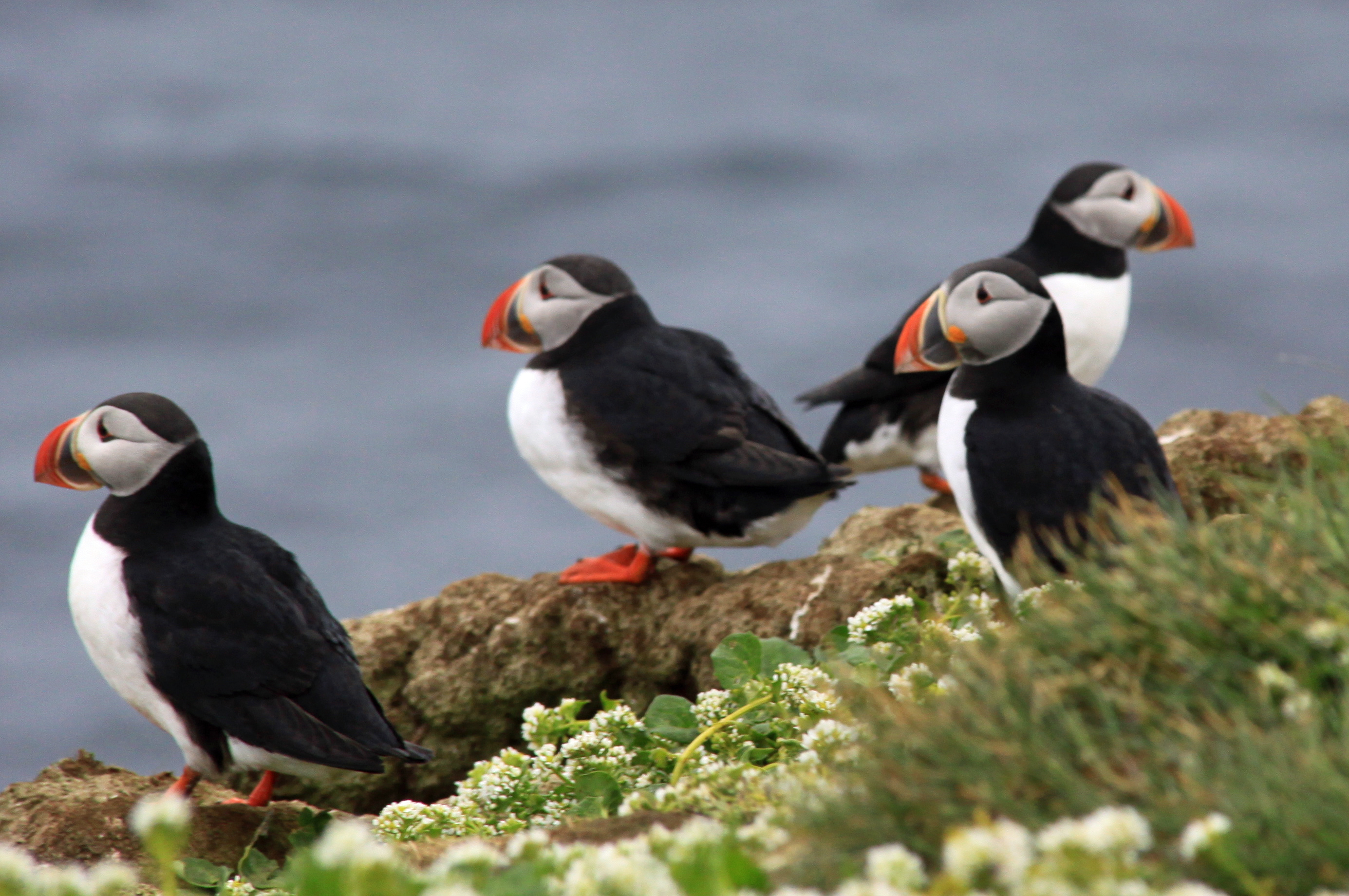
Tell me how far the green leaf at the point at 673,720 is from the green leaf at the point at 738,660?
0.41ft

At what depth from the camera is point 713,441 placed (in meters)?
5.56

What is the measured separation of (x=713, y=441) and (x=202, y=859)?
2399mm

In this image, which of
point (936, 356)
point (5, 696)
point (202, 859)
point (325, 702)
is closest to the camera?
point (202, 859)

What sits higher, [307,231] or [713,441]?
[307,231]

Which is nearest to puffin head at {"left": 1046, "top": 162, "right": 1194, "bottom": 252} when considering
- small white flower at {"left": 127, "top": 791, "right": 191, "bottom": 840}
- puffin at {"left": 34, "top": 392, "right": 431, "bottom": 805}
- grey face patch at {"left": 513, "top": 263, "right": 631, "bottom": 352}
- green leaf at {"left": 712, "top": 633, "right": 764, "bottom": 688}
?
grey face patch at {"left": 513, "top": 263, "right": 631, "bottom": 352}

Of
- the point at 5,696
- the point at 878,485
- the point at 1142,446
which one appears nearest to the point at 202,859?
the point at 1142,446

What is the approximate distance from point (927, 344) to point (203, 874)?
102 inches

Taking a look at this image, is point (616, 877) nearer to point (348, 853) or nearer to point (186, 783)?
point (348, 853)

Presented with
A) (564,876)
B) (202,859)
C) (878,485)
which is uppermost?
(564,876)

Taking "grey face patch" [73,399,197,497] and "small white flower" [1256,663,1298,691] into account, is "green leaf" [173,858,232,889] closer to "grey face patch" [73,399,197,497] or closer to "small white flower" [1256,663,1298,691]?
"grey face patch" [73,399,197,497]

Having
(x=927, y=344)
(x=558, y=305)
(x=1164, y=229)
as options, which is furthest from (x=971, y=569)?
(x=1164, y=229)

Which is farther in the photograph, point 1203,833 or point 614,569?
point 614,569

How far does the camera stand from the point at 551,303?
5867 millimetres

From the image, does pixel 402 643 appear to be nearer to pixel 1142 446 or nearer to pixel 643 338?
pixel 643 338
